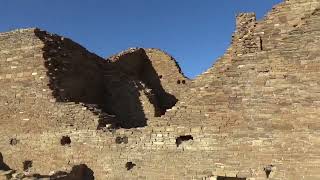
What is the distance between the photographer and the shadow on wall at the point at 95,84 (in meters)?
14.1

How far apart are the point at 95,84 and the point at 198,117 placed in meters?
6.36

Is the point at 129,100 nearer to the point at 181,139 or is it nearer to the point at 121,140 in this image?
the point at 121,140

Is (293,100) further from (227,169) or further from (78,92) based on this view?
(78,92)

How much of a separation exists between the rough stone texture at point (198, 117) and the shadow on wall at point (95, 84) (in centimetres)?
7

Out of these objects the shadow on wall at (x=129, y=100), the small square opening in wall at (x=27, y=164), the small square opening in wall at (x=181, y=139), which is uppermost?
the shadow on wall at (x=129, y=100)

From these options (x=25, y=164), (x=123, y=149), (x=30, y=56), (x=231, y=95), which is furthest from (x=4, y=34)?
(x=231, y=95)

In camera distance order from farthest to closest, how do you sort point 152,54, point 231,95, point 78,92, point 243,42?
1. point 152,54
2. point 78,92
3. point 243,42
4. point 231,95

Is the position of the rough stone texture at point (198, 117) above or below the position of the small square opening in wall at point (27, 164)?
above

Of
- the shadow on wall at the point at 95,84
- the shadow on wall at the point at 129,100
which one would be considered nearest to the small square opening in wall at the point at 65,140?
the shadow on wall at the point at 95,84

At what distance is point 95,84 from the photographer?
16.6m

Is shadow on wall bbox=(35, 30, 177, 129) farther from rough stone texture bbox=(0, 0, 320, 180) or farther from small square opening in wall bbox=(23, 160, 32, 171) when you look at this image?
small square opening in wall bbox=(23, 160, 32, 171)

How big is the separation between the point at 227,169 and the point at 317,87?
277 centimetres

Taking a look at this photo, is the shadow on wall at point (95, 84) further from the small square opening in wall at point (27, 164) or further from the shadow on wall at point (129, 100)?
the small square opening in wall at point (27, 164)

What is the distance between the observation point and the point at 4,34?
48.7 feet
